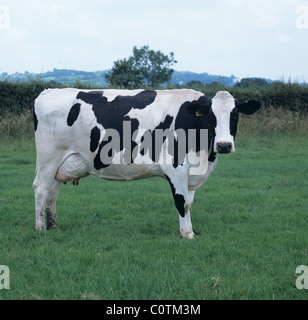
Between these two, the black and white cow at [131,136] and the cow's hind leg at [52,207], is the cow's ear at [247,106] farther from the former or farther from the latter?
the cow's hind leg at [52,207]

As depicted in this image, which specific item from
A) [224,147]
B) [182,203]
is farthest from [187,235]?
[224,147]

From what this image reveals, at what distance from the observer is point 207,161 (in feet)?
21.5

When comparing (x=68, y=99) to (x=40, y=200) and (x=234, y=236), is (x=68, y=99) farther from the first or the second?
(x=234, y=236)

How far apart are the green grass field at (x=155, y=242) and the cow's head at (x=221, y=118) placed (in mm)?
1305

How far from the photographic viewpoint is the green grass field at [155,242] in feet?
14.5

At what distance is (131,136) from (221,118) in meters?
1.34

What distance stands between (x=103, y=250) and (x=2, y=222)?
2252mm

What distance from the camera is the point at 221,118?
5992mm

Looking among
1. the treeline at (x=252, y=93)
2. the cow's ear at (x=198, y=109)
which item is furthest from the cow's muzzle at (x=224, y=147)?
the treeline at (x=252, y=93)

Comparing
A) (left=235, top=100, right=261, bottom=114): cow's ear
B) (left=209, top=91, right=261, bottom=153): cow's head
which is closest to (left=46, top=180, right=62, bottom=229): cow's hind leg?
(left=209, top=91, right=261, bottom=153): cow's head

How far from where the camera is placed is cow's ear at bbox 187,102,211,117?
618 centimetres

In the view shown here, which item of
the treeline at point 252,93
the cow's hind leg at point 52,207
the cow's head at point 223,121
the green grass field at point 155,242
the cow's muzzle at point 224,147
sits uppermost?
the treeline at point 252,93

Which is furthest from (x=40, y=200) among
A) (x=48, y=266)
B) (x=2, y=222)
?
(x=48, y=266)
